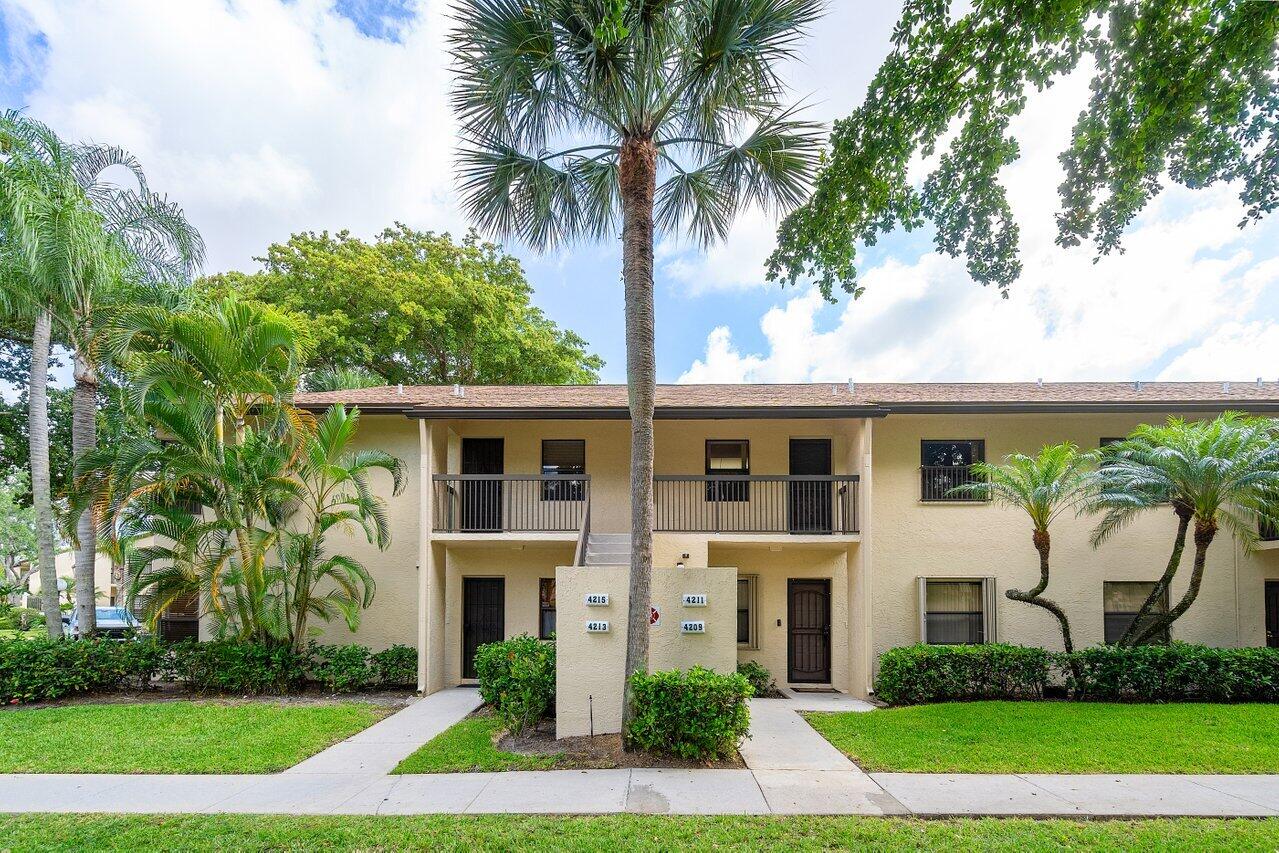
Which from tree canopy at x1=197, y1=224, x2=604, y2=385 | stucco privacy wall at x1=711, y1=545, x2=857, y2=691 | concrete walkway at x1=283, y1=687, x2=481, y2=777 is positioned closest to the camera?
concrete walkway at x1=283, y1=687, x2=481, y2=777

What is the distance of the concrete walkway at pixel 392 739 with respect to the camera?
7.62 m

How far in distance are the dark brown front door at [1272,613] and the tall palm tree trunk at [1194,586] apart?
2849 millimetres

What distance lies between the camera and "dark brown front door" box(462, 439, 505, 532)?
1317 cm

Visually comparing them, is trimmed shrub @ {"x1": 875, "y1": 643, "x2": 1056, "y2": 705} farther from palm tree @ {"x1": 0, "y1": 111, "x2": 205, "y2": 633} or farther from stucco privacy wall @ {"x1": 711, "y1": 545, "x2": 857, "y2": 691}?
palm tree @ {"x1": 0, "y1": 111, "x2": 205, "y2": 633}

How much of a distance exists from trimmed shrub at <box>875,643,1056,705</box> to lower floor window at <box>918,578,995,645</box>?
1.54m

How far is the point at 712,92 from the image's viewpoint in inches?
326

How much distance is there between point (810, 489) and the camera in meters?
13.2

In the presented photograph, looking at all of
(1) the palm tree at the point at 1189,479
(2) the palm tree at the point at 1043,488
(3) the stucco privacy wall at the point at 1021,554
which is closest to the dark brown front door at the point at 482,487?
(3) the stucco privacy wall at the point at 1021,554

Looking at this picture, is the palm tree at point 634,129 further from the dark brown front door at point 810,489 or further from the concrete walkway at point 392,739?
the dark brown front door at point 810,489

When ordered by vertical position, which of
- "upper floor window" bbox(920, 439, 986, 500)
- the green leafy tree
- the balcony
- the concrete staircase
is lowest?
the concrete staircase

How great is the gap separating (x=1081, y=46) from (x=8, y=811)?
12.1m

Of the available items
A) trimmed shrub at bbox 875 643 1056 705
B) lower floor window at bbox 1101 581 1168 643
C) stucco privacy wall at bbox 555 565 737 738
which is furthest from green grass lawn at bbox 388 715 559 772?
lower floor window at bbox 1101 581 1168 643

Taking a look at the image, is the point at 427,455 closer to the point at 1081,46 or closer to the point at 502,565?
the point at 502,565

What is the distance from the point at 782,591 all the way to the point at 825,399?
395 cm
